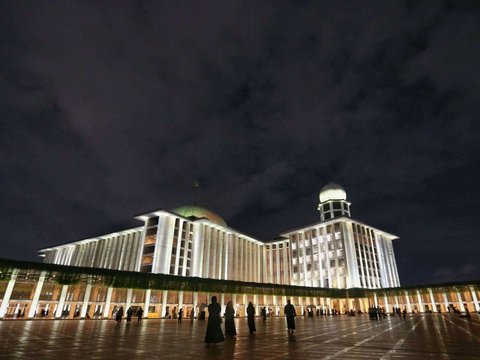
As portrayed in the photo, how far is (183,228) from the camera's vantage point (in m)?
71.5

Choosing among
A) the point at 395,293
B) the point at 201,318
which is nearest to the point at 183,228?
the point at 201,318

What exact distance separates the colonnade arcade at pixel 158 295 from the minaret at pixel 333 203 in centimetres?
2839

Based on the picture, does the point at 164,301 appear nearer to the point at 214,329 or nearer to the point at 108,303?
the point at 108,303

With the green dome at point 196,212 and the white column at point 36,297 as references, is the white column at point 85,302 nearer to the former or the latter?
the white column at point 36,297

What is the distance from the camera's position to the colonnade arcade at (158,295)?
32.8 metres

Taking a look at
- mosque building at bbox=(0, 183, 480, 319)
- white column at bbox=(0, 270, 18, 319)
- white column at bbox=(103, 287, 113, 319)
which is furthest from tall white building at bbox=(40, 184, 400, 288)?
white column at bbox=(0, 270, 18, 319)

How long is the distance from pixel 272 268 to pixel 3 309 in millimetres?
74626

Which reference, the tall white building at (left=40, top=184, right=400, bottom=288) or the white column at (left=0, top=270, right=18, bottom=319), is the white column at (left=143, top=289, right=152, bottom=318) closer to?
the white column at (left=0, top=270, right=18, bottom=319)

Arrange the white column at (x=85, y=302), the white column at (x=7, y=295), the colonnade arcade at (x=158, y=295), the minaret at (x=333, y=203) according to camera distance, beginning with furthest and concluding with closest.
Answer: the minaret at (x=333, y=203), the white column at (x=85, y=302), the colonnade arcade at (x=158, y=295), the white column at (x=7, y=295)

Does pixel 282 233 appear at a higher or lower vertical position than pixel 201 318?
higher

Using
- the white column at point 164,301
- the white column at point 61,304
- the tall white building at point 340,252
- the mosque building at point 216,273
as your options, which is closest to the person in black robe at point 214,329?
the mosque building at point 216,273

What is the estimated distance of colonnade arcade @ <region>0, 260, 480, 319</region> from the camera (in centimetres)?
3280

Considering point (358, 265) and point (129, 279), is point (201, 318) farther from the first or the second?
point (358, 265)

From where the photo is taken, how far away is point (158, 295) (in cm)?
4512
